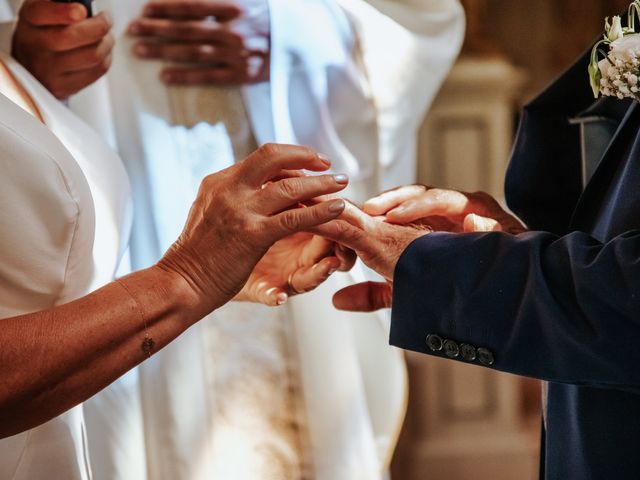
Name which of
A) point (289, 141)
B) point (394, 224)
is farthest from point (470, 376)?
point (394, 224)

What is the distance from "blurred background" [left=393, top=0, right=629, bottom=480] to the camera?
3.06 m

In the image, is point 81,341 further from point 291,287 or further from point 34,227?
point 291,287

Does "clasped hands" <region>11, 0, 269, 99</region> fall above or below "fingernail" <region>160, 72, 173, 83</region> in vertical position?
above

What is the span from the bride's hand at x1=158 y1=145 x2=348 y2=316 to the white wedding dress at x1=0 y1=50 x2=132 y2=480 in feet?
0.54

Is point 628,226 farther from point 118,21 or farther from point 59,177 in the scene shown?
point 118,21

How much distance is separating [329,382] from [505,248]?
0.74 metres

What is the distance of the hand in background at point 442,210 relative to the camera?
1607mm

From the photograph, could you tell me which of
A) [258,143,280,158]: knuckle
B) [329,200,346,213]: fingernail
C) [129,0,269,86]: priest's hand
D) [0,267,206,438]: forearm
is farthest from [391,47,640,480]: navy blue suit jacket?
[129,0,269,86]: priest's hand

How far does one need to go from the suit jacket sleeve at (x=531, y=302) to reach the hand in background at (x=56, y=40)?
2.59ft

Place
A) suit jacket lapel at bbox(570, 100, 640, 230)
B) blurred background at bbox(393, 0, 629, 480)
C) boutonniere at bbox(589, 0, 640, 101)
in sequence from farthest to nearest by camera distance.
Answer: blurred background at bbox(393, 0, 629, 480)
suit jacket lapel at bbox(570, 100, 640, 230)
boutonniere at bbox(589, 0, 640, 101)

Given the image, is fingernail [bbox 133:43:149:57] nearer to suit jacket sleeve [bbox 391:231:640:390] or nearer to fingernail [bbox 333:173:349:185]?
fingernail [bbox 333:173:349:185]

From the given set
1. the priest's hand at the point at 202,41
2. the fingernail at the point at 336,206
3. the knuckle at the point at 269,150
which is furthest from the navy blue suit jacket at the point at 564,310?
the priest's hand at the point at 202,41

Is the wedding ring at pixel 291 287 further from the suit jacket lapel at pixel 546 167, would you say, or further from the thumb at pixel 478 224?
the suit jacket lapel at pixel 546 167

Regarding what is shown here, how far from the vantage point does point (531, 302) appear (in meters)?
1.27
